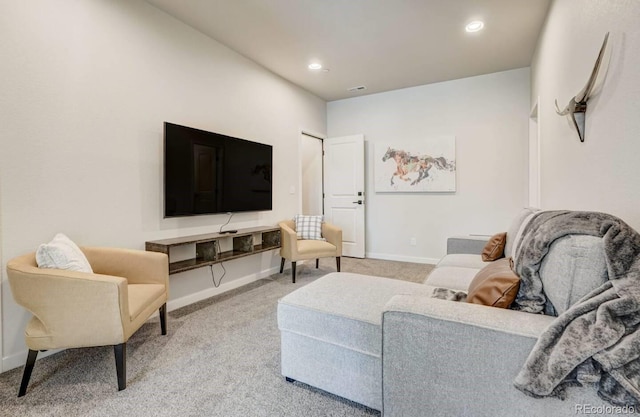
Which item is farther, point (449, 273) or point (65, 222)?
point (449, 273)

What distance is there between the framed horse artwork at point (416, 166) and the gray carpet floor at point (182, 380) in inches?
122

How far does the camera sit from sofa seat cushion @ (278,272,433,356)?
4.64 feet

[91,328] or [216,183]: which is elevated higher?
[216,183]

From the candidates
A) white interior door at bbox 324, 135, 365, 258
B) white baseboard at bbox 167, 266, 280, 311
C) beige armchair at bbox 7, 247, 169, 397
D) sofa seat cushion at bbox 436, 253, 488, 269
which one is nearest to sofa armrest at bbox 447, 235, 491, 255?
sofa seat cushion at bbox 436, 253, 488, 269

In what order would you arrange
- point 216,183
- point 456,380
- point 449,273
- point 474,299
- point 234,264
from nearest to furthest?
1. point 456,380
2. point 474,299
3. point 449,273
4. point 216,183
5. point 234,264

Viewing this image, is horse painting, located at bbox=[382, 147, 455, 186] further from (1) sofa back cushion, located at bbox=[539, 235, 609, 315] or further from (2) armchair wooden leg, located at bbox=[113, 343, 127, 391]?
(2) armchair wooden leg, located at bbox=[113, 343, 127, 391]

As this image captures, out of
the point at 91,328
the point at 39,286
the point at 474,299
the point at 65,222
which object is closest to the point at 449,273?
the point at 474,299

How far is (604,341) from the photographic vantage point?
853mm

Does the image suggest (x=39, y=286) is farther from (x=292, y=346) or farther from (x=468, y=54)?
(x=468, y=54)

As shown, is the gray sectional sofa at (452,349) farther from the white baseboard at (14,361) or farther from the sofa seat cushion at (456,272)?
the white baseboard at (14,361)

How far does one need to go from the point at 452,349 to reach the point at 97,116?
2.72 m

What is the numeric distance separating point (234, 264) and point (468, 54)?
3.66m

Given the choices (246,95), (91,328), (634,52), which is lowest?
(91,328)

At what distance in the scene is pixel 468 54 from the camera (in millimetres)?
3615
